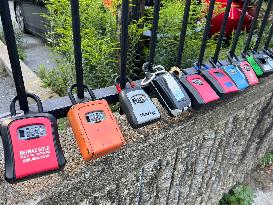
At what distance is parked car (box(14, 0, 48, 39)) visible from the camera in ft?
19.4

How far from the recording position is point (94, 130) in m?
1.35

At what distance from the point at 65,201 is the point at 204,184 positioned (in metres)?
1.54

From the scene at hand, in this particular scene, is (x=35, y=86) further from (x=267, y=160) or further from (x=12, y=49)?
(x=267, y=160)

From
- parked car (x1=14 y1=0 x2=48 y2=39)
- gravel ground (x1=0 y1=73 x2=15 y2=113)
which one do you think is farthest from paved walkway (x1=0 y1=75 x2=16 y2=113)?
parked car (x1=14 y1=0 x2=48 y2=39)

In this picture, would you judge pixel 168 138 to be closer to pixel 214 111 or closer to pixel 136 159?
pixel 136 159

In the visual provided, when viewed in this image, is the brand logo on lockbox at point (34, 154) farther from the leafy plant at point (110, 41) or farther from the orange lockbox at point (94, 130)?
the leafy plant at point (110, 41)

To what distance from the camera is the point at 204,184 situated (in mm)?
2623

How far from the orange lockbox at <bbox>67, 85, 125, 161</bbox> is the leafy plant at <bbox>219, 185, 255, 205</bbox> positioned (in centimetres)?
229

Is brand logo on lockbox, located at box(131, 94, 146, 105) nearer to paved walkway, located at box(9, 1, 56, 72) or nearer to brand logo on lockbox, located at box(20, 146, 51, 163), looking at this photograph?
brand logo on lockbox, located at box(20, 146, 51, 163)

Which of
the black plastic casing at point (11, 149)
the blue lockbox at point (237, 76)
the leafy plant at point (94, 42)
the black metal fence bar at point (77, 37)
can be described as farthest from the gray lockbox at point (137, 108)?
the leafy plant at point (94, 42)

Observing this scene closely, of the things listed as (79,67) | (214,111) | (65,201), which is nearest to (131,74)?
(214,111)

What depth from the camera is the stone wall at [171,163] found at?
140cm

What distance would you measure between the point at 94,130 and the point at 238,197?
244 cm

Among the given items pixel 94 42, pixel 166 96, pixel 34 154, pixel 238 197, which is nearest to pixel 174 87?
pixel 166 96
